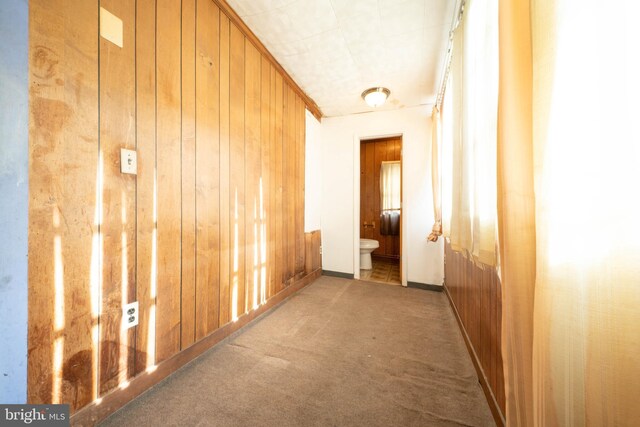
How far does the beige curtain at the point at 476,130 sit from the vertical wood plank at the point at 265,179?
161cm

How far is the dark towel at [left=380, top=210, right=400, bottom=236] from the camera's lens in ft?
15.9

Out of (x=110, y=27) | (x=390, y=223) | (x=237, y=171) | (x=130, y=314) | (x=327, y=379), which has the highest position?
(x=110, y=27)

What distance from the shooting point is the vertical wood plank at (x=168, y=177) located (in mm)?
1333

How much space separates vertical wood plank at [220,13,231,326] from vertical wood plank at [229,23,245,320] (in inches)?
1.6

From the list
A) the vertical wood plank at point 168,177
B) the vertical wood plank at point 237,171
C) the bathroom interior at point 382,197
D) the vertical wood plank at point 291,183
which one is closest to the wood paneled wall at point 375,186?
the bathroom interior at point 382,197

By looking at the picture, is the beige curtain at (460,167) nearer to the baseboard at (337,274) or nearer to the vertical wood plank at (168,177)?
the vertical wood plank at (168,177)

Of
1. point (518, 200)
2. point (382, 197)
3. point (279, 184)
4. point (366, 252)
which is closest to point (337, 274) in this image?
point (366, 252)

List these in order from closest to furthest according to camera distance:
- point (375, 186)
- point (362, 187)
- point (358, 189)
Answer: point (358, 189), point (375, 186), point (362, 187)

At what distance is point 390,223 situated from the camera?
16.0 ft

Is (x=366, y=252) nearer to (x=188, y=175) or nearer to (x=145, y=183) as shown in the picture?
(x=188, y=175)

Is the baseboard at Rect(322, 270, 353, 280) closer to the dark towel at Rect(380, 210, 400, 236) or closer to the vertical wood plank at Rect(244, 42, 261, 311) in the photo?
the vertical wood plank at Rect(244, 42, 261, 311)

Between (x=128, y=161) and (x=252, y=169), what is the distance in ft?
3.30

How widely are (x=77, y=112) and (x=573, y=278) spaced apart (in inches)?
69.3

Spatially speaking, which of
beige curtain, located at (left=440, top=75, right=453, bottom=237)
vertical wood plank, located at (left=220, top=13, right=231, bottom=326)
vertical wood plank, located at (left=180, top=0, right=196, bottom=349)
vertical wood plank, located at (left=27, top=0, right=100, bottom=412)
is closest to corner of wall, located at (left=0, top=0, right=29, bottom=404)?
vertical wood plank, located at (left=27, top=0, right=100, bottom=412)
